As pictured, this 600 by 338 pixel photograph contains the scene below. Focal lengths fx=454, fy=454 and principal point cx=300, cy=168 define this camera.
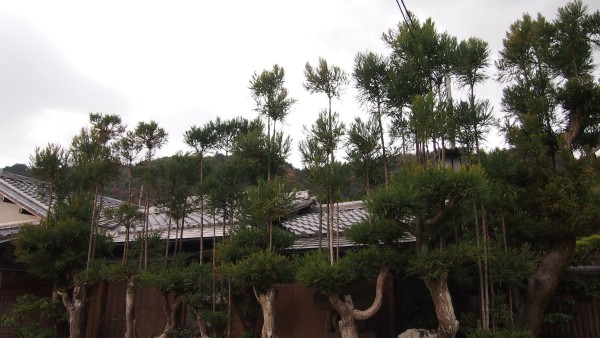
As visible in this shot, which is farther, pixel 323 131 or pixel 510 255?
pixel 323 131

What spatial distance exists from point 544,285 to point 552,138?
1.93 m

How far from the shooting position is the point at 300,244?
753 cm

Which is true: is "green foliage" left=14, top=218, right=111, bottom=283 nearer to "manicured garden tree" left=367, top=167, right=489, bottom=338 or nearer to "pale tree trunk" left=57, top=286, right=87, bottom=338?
"pale tree trunk" left=57, top=286, right=87, bottom=338

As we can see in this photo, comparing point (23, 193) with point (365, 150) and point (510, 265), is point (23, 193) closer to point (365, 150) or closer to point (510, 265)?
point (365, 150)

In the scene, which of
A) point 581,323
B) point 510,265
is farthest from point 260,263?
point 581,323

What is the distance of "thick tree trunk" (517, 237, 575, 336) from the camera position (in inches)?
232

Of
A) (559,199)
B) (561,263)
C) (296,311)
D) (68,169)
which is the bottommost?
(296,311)

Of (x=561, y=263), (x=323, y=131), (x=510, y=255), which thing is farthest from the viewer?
(x=323, y=131)

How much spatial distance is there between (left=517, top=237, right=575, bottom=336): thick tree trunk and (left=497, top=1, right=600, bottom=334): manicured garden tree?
0.4 inches


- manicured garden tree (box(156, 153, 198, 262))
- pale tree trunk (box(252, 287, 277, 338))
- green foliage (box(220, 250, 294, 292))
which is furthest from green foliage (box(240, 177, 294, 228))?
manicured garden tree (box(156, 153, 198, 262))

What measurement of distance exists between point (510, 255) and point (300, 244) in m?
3.30

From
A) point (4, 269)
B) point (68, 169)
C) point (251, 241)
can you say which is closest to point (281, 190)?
point (251, 241)

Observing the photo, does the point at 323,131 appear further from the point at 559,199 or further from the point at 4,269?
the point at 4,269

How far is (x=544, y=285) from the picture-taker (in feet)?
19.4
